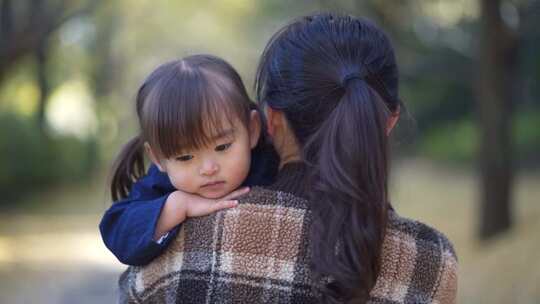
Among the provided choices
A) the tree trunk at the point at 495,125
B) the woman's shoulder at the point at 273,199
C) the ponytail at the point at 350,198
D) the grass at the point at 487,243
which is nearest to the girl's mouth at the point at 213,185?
the woman's shoulder at the point at 273,199

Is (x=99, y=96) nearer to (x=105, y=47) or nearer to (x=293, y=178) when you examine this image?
(x=105, y=47)

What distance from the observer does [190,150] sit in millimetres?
1662

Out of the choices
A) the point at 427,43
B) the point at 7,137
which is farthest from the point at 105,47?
the point at 427,43

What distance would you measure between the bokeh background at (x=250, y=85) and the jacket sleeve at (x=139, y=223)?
0.30 m

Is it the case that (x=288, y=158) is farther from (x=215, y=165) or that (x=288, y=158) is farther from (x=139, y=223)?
(x=139, y=223)

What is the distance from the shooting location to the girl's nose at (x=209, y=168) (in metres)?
1.66

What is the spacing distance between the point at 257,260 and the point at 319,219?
0.15 m

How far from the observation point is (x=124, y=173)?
2.07m

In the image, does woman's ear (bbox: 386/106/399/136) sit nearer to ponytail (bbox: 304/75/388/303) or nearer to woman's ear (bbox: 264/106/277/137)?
ponytail (bbox: 304/75/388/303)

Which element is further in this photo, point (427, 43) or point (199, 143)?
point (427, 43)

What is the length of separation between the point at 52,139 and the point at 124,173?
536 inches

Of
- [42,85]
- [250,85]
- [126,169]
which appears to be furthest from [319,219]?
[42,85]

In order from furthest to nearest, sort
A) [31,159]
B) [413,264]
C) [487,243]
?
1. [31,159]
2. [487,243]
3. [413,264]

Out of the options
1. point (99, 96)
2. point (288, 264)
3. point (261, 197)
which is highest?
point (99, 96)
